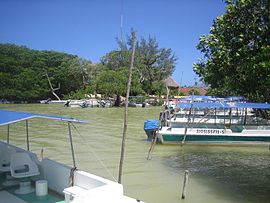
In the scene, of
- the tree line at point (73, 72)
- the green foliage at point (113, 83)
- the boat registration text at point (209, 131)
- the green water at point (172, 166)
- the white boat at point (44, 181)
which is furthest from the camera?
the tree line at point (73, 72)

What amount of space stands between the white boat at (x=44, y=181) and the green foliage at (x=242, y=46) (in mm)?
5182

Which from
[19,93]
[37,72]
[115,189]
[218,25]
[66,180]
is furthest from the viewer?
[37,72]

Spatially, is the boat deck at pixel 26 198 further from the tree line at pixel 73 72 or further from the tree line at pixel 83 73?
the tree line at pixel 73 72

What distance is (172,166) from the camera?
12.5m

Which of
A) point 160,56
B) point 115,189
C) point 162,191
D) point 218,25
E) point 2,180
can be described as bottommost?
point 162,191

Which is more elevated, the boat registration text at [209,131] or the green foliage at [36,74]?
the green foliage at [36,74]

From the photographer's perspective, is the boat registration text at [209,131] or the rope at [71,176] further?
the boat registration text at [209,131]

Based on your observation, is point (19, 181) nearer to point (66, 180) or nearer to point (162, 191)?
point (66, 180)

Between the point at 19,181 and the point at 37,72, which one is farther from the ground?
the point at 37,72

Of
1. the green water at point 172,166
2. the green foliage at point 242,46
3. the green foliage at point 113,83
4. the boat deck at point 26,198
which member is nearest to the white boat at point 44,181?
the boat deck at point 26,198

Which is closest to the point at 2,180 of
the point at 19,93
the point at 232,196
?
the point at 232,196

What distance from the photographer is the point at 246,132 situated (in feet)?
54.7

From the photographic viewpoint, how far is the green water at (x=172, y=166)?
9297mm

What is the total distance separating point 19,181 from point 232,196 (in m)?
5.81
